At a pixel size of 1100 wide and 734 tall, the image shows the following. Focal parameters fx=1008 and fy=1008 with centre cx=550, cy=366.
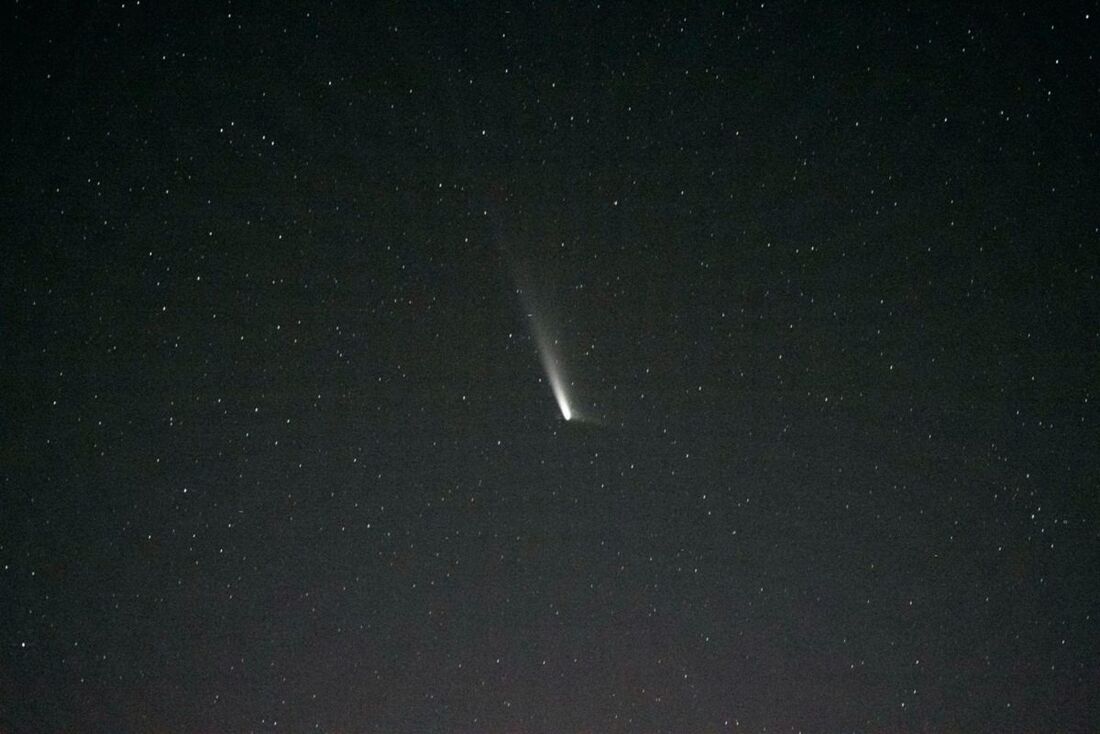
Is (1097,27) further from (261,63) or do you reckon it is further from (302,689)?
(302,689)

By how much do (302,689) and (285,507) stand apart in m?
0.14

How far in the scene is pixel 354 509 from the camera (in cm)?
75

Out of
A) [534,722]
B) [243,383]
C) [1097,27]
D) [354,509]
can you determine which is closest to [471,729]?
[534,722]

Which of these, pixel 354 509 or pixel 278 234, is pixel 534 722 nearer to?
pixel 354 509

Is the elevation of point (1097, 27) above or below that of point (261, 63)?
below

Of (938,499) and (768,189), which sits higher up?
(768,189)

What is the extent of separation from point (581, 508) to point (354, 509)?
169 millimetres

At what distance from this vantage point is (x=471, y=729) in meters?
0.76

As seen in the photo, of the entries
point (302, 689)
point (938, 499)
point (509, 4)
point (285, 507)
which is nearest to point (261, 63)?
point (509, 4)

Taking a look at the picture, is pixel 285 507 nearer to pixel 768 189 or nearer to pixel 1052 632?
pixel 768 189

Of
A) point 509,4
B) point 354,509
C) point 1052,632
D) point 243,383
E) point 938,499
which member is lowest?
point 1052,632

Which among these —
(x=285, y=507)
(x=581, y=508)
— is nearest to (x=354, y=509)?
(x=285, y=507)

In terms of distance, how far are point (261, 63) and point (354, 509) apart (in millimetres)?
335

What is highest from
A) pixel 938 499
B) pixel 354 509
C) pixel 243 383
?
pixel 243 383
